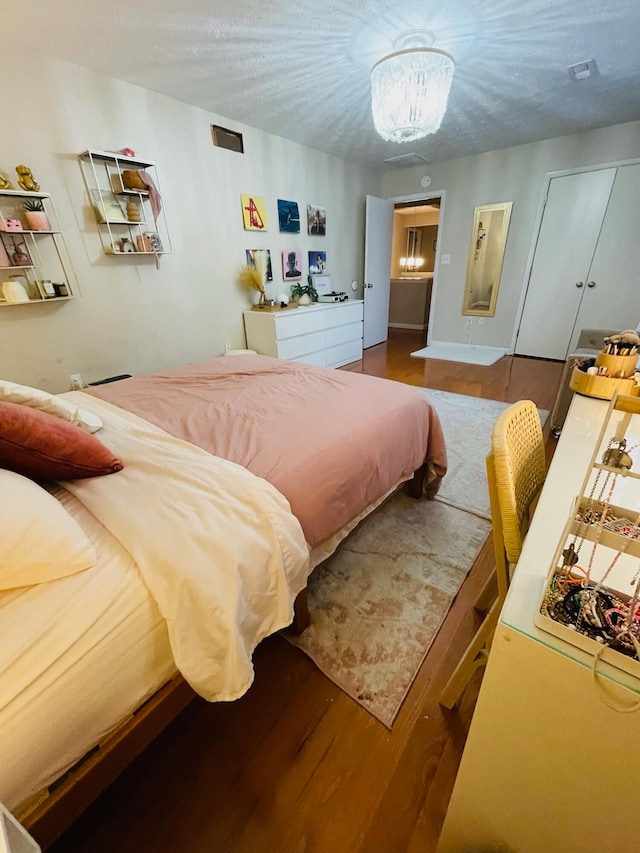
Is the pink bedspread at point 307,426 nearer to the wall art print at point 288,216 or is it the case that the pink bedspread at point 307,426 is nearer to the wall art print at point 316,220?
the wall art print at point 288,216

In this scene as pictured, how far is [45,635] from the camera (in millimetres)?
655

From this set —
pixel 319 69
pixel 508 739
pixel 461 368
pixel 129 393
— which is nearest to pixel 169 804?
pixel 508 739

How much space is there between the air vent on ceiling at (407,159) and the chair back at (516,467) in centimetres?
462

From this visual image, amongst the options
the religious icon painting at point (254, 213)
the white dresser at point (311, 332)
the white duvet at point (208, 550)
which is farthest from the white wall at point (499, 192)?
the white duvet at point (208, 550)

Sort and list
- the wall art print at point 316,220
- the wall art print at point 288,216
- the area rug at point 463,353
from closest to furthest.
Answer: the wall art print at point 288,216 → the wall art print at point 316,220 → the area rug at point 463,353

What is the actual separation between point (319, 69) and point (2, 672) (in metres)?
3.43

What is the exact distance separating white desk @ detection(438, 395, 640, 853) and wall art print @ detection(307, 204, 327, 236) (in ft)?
14.8

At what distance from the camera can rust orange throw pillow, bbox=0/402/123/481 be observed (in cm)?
92

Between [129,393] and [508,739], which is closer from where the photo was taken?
[508,739]

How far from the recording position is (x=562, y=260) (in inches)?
165

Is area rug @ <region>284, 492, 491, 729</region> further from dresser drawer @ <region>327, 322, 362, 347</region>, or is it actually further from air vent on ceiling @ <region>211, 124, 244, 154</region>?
air vent on ceiling @ <region>211, 124, 244, 154</region>

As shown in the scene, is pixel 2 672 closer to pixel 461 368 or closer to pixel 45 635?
Answer: pixel 45 635

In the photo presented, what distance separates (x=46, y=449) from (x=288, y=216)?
12.8 ft

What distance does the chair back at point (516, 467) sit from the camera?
2.52 feet
